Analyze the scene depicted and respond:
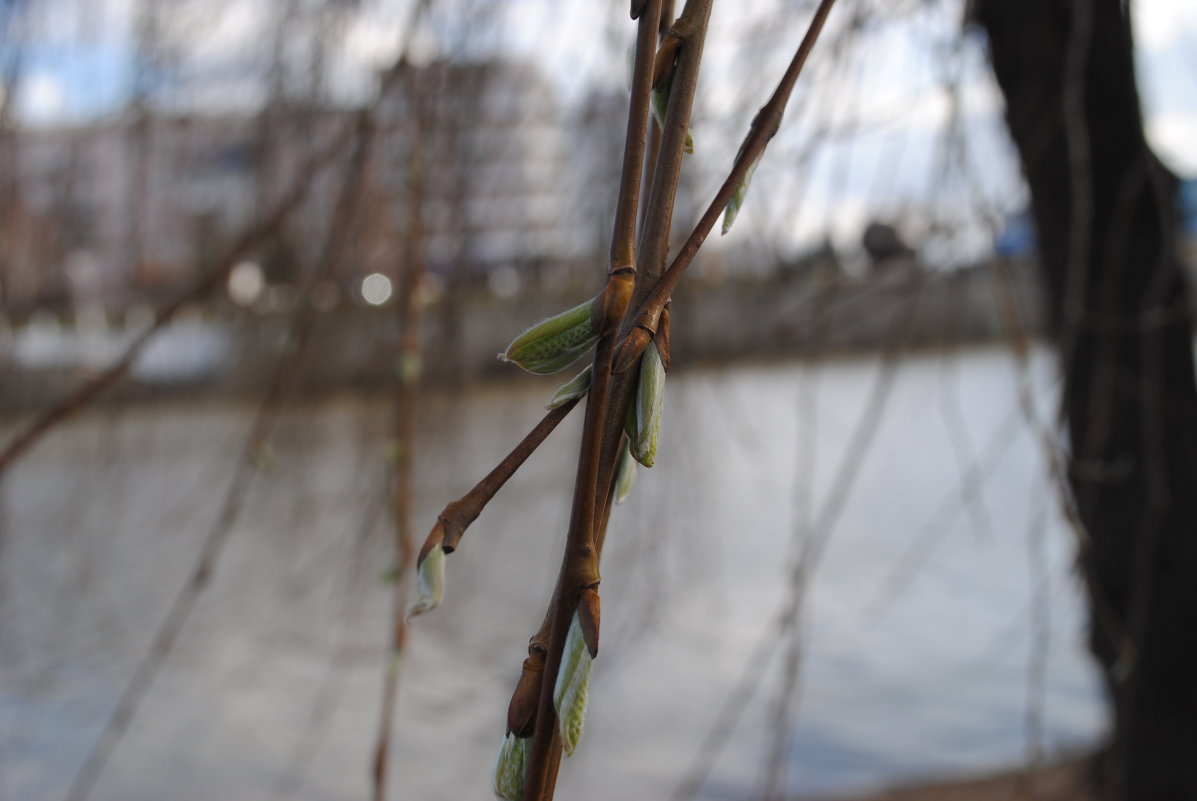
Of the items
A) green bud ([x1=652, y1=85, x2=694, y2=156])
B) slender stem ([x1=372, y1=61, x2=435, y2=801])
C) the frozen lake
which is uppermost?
green bud ([x1=652, y1=85, x2=694, y2=156])

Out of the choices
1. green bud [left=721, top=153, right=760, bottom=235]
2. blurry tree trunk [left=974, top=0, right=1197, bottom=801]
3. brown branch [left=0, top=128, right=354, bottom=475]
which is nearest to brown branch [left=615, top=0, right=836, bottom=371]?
green bud [left=721, top=153, right=760, bottom=235]

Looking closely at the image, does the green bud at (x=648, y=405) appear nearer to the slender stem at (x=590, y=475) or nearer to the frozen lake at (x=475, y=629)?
the slender stem at (x=590, y=475)

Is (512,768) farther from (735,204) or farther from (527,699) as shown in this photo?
(735,204)

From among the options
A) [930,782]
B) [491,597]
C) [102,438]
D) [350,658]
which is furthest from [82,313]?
[930,782]

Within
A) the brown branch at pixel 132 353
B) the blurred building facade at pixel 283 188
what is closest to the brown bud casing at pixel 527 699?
the brown branch at pixel 132 353

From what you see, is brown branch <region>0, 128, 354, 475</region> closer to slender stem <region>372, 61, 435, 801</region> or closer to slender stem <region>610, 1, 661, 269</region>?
slender stem <region>372, 61, 435, 801</region>

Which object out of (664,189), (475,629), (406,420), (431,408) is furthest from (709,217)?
(475,629)
